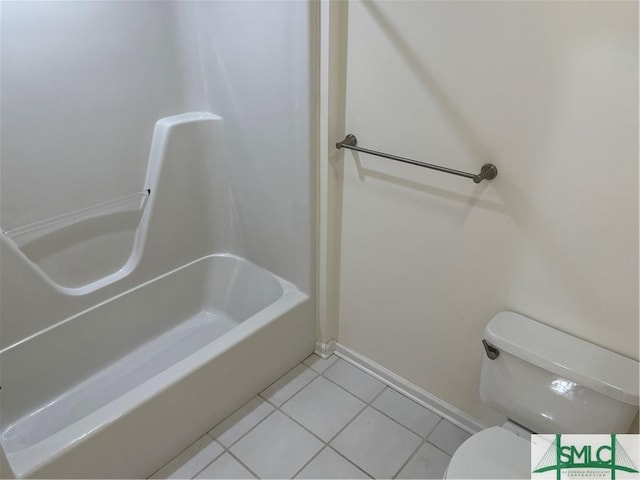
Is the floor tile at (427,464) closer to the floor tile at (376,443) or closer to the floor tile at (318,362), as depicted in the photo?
the floor tile at (376,443)

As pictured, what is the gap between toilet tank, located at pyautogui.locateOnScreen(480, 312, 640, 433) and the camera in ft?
3.90

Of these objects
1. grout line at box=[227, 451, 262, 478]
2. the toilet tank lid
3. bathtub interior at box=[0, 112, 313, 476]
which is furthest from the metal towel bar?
grout line at box=[227, 451, 262, 478]

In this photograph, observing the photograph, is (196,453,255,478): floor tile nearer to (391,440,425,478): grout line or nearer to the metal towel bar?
A: (391,440,425,478): grout line

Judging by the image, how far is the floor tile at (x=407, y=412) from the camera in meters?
1.81

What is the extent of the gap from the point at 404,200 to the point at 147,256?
1207 millimetres

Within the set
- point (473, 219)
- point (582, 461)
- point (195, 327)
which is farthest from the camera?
point (195, 327)

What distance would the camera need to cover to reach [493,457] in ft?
4.11

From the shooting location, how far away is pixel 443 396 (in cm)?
183

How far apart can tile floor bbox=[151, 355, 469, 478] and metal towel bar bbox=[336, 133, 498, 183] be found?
1.03 meters

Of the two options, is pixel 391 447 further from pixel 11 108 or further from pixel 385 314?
pixel 11 108

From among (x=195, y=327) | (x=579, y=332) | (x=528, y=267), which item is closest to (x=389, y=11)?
(x=528, y=267)

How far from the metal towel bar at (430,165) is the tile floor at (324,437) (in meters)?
1.03

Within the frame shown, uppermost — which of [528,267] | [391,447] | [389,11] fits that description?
[389,11]

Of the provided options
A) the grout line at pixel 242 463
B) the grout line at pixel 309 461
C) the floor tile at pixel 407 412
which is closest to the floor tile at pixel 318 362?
the floor tile at pixel 407 412
